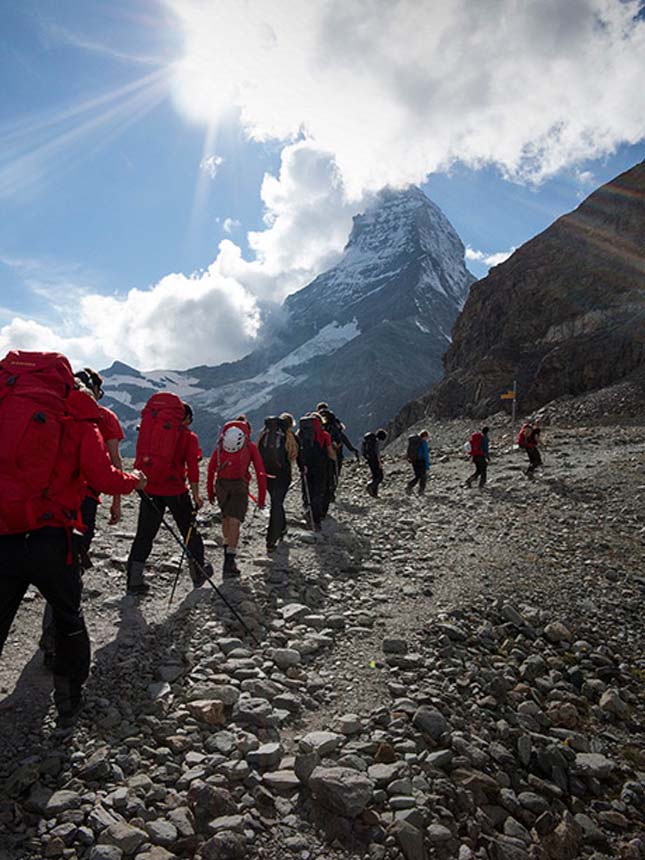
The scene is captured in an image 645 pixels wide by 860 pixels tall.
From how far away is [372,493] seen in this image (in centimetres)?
1666

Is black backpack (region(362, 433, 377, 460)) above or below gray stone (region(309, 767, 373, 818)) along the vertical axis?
above

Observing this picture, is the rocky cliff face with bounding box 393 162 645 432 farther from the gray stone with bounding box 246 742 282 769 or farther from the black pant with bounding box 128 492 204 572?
the gray stone with bounding box 246 742 282 769

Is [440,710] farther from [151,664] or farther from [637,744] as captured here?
[151,664]

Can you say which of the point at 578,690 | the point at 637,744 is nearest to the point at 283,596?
the point at 578,690

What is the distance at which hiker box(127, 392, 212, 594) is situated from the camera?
21.3 feet

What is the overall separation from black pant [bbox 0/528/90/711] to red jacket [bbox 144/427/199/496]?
9.10ft

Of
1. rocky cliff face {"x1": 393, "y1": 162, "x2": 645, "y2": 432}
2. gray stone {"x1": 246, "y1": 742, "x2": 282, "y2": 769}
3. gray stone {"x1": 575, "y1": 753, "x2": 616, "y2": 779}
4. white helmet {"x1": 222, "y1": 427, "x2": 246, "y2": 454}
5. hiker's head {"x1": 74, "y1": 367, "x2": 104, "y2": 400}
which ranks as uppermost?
rocky cliff face {"x1": 393, "y1": 162, "x2": 645, "y2": 432}

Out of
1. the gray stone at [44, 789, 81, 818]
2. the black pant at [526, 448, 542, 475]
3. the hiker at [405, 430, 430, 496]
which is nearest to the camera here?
the gray stone at [44, 789, 81, 818]

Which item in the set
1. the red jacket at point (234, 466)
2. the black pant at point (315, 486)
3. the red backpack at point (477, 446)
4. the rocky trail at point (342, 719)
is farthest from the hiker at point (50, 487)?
the red backpack at point (477, 446)

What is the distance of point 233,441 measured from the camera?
7.48 meters

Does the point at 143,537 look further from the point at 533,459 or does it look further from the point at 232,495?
the point at 533,459

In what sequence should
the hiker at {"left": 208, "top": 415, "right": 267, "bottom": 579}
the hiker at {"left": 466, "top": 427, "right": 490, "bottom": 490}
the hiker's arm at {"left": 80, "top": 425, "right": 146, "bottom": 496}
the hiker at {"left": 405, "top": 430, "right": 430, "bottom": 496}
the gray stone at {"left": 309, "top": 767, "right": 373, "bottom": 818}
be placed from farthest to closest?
1. the hiker at {"left": 466, "top": 427, "right": 490, "bottom": 490}
2. the hiker at {"left": 405, "top": 430, "right": 430, "bottom": 496}
3. the hiker at {"left": 208, "top": 415, "right": 267, "bottom": 579}
4. the hiker's arm at {"left": 80, "top": 425, "right": 146, "bottom": 496}
5. the gray stone at {"left": 309, "top": 767, "right": 373, "bottom": 818}

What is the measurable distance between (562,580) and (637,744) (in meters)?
3.33

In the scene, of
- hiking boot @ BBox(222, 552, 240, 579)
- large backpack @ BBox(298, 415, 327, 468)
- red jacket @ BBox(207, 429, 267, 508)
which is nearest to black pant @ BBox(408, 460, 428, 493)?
large backpack @ BBox(298, 415, 327, 468)
